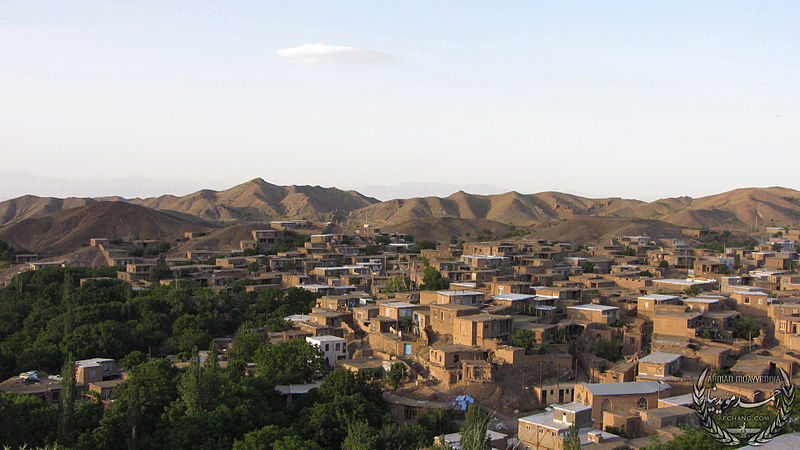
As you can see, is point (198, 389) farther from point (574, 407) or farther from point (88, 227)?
point (88, 227)

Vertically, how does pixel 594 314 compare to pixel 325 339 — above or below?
above

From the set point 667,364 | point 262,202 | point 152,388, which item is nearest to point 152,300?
point 152,388

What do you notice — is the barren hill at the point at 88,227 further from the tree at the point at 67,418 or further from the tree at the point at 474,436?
the tree at the point at 474,436

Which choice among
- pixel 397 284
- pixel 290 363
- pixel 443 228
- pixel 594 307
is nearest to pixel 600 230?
pixel 443 228

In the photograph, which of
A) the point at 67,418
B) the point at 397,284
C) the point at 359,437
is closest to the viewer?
the point at 359,437

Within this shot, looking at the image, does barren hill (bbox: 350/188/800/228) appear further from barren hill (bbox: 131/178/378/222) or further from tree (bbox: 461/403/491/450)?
tree (bbox: 461/403/491/450)

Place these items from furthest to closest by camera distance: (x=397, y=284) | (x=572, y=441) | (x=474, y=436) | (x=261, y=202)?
(x=261, y=202) < (x=397, y=284) < (x=572, y=441) < (x=474, y=436)
